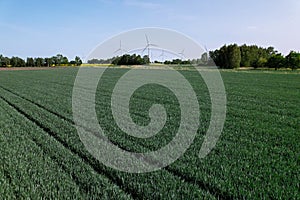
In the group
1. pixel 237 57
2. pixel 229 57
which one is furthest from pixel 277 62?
pixel 229 57

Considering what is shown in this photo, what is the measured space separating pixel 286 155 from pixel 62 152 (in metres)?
5.33

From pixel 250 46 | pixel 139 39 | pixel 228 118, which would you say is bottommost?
pixel 228 118

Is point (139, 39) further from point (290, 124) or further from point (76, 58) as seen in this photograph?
point (76, 58)

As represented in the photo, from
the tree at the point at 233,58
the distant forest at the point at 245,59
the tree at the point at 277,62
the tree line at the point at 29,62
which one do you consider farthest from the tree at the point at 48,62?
the tree at the point at 277,62

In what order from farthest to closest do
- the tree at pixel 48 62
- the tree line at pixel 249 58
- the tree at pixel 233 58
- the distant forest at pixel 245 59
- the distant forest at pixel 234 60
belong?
1. the tree at pixel 48 62
2. the tree at pixel 233 58
3. the tree line at pixel 249 58
4. the distant forest at pixel 245 59
5. the distant forest at pixel 234 60

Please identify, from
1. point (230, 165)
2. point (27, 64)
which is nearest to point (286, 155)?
point (230, 165)

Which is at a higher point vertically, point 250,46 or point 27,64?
point 250,46

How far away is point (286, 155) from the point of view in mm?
6523

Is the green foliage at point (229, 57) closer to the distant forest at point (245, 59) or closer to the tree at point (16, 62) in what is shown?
the distant forest at point (245, 59)

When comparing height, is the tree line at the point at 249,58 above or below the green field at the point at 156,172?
above

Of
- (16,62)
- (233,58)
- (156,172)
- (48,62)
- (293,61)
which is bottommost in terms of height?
(156,172)

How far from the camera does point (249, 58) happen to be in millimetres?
108812

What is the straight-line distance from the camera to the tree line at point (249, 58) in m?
88.2

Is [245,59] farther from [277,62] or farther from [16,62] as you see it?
[16,62]
